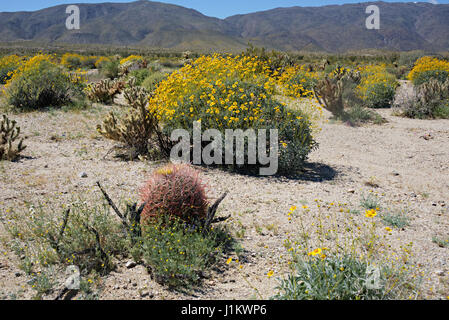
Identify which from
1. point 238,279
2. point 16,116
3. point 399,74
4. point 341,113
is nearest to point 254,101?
point 238,279

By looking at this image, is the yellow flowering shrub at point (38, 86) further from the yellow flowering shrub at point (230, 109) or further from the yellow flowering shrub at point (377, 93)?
the yellow flowering shrub at point (377, 93)

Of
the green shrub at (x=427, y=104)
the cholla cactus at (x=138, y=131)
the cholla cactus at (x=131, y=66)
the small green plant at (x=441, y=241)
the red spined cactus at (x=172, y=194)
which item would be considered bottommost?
the small green plant at (x=441, y=241)

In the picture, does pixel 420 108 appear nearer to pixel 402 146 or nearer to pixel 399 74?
pixel 402 146

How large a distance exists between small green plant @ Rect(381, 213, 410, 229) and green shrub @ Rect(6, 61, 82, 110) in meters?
10.2

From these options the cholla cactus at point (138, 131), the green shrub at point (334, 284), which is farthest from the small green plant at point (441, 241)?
the cholla cactus at point (138, 131)

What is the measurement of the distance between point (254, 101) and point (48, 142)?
189 inches

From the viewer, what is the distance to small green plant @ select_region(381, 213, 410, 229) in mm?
4152

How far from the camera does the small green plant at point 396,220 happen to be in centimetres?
415

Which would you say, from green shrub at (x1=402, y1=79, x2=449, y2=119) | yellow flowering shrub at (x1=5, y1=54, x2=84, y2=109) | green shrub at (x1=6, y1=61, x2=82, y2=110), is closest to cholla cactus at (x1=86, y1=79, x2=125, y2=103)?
yellow flowering shrub at (x1=5, y1=54, x2=84, y2=109)

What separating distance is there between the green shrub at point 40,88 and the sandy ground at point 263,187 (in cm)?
103

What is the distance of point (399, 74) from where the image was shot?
77.6 feet

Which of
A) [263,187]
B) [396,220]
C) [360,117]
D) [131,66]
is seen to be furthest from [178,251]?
[131,66]

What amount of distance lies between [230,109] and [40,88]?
7561mm

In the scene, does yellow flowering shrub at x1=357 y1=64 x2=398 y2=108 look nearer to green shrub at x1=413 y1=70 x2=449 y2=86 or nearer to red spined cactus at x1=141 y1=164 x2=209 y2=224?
green shrub at x1=413 y1=70 x2=449 y2=86
